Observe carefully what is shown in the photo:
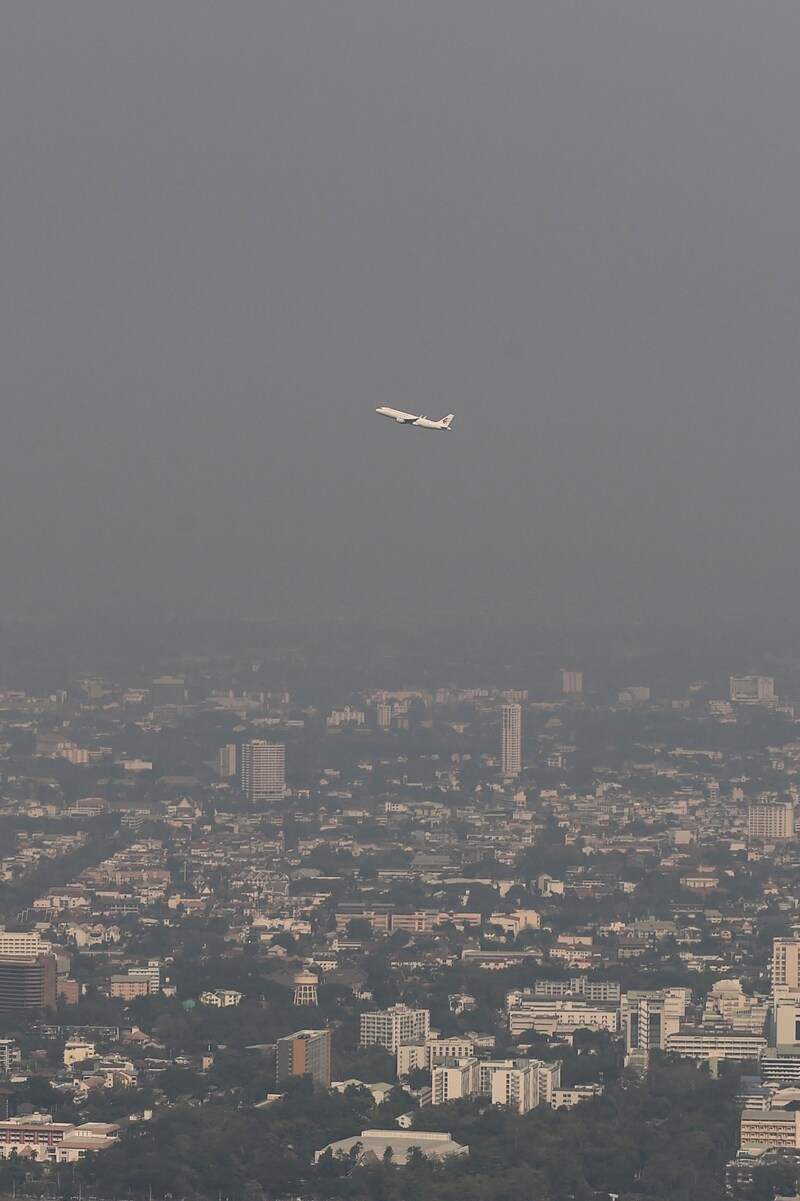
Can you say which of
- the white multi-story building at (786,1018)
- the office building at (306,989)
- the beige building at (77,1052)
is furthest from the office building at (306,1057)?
the white multi-story building at (786,1018)

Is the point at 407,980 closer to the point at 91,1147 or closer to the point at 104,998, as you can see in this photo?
the point at 104,998

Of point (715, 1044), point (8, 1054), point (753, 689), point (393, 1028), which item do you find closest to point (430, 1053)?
point (393, 1028)

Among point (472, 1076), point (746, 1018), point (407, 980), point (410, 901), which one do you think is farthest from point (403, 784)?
point (472, 1076)

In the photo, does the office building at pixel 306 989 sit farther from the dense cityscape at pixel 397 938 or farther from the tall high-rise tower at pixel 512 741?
the tall high-rise tower at pixel 512 741

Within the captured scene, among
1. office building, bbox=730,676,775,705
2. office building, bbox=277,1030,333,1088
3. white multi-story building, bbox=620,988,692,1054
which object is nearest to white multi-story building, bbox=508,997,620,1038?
white multi-story building, bbox=620,988,692,1054

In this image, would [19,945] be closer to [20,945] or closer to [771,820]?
[20,945]

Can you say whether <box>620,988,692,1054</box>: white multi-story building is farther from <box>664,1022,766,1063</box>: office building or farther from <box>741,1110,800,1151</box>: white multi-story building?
<box>741,1110,800,1151</box>: white multi-story building
